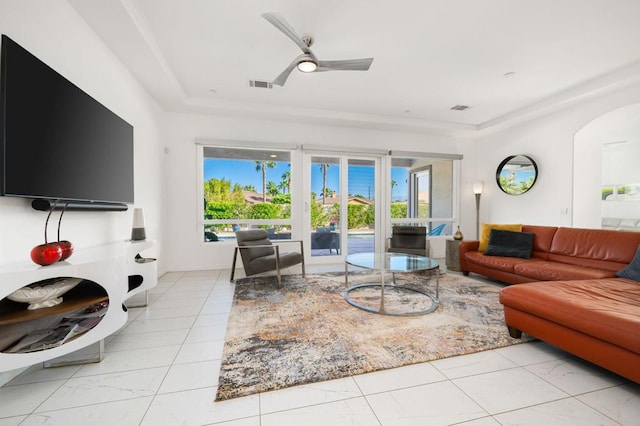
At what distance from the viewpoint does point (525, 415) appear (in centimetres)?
135

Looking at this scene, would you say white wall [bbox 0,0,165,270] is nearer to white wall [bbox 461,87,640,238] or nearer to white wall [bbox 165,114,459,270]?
white wall [bbox 165,114,459,270]

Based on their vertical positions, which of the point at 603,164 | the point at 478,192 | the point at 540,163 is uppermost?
the point at 540,163

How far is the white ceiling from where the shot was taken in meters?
2.30

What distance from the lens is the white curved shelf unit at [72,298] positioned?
52.7 inches

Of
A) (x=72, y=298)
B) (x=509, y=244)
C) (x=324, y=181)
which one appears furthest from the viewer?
(x=324, y=181)

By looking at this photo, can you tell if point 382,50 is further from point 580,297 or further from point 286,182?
point 580,297

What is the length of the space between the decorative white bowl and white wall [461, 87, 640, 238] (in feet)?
19.8

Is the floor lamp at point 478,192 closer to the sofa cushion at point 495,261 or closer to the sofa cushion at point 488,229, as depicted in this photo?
the sofa cushion at point 488,229

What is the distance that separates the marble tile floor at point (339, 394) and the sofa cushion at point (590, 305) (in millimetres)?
314

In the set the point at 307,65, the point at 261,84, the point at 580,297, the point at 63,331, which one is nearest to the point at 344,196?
the point at 261,84

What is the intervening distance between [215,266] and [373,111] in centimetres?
393

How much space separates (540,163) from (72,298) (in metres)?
6.32

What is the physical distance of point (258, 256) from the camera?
387 cm

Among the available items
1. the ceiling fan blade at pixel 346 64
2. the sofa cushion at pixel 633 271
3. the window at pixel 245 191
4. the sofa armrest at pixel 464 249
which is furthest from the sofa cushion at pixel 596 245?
the window at pixel 245 191
